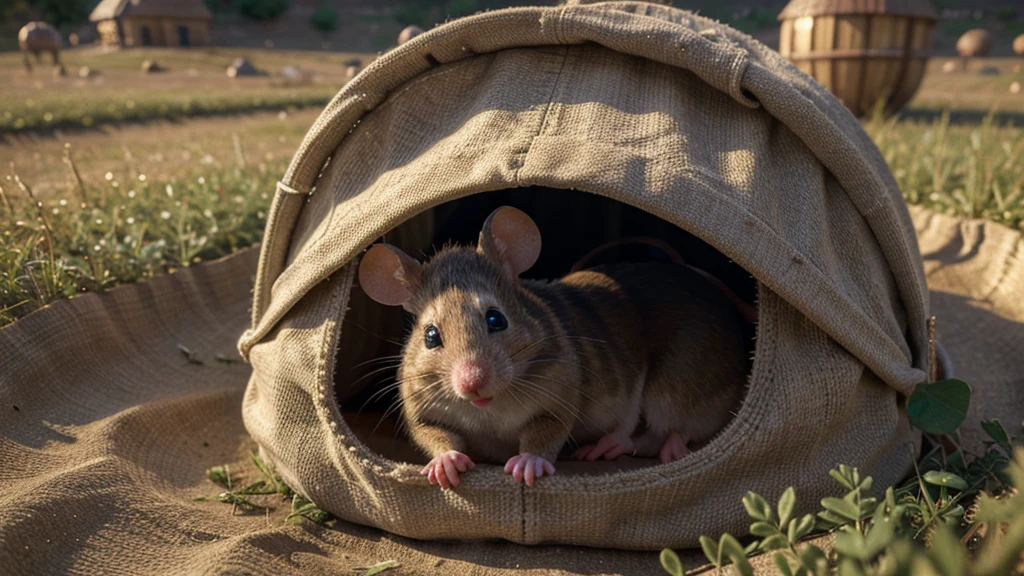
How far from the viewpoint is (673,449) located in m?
3.25

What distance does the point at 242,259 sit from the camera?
5.48 meters

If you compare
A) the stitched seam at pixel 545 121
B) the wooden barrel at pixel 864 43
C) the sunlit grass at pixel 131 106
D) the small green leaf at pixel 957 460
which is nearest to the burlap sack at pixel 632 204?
the stitched seam at pixel 545 121

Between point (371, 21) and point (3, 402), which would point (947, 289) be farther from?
point (371, 21)

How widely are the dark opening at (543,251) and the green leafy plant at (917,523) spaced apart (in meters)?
1.04

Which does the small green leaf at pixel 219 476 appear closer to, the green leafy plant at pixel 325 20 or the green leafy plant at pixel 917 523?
the green leafy plant at pixel 917 523

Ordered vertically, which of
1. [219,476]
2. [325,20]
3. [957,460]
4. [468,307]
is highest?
[325,20]

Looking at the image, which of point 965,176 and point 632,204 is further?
point 965,176

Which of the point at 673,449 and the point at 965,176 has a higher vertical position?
the point at 965,176

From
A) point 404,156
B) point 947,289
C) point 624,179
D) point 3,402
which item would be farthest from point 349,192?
point 947,289

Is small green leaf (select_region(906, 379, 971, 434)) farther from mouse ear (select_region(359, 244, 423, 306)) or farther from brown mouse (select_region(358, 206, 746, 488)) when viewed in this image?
mouse ear (select_region(359, 244, 423, 306))

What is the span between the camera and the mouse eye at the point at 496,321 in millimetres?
2869

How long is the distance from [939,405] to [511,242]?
1.67 metres

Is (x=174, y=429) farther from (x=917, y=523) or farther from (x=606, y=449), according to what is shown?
(x=917, y=523)

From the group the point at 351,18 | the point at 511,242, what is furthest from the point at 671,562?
the point at 351,18
